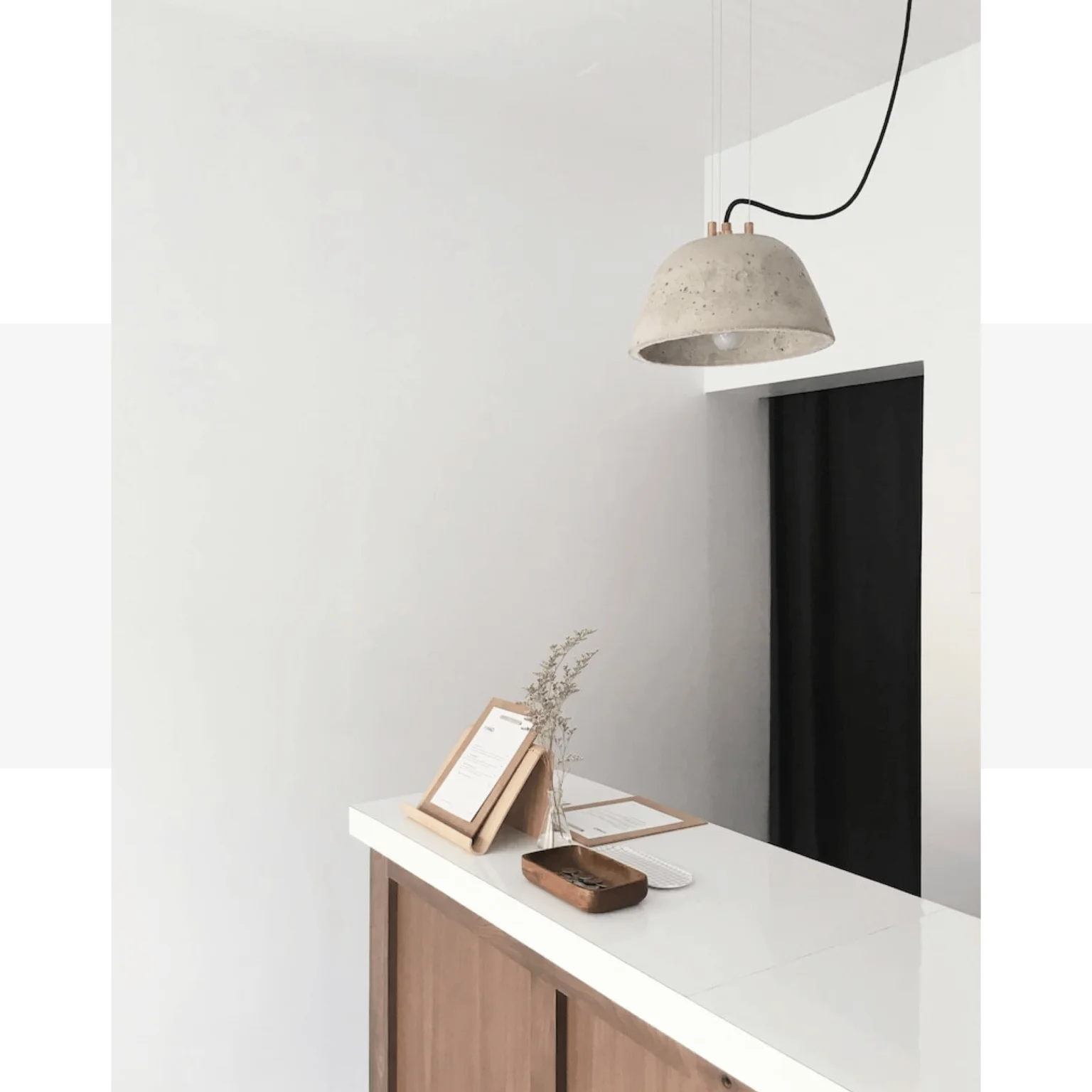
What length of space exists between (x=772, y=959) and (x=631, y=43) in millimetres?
2358

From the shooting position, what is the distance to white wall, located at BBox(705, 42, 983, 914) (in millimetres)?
2828

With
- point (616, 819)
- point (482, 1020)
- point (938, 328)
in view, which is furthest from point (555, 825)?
point (938, 328)

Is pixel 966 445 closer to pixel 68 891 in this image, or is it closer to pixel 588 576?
pixel 588 576

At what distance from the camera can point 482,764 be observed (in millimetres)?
2088

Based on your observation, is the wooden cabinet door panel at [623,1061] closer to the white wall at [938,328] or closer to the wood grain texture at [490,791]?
the wood grain texture at [490,791]

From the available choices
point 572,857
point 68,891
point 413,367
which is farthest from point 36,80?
point 572,857

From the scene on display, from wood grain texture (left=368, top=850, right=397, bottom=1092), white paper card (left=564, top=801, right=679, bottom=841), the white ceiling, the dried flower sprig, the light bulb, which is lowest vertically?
wood grain texture (left=368, top=850, right=397, bottom=1092)

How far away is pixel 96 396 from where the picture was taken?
8.32 feet

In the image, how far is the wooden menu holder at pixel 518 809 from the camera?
1950 millimetres

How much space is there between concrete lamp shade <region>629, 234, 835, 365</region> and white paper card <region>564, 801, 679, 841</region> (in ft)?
3.29

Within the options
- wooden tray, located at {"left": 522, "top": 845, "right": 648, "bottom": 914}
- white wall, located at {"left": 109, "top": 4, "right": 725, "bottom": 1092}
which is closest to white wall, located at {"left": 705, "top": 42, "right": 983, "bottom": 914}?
white wall, located at {"left": 109, "top": 4, "right": 725, "bottom": 1092}

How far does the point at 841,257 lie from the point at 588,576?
130 cm

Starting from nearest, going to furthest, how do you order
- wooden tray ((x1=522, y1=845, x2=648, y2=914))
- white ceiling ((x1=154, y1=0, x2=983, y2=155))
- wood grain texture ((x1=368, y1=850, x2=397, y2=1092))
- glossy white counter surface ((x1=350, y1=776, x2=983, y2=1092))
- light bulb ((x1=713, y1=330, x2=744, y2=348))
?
glossy white counter surface ((x1=350, y1=776, x2=983, y2=1092))
wooden tray ((x1=522, y1=845, x2=648, y2=914))
light bulb ((x1=713, y1=330, x2=744, y2=348))
wood grain texture ((x1=368, y1=850, x2=397, y2=1092))
white ceiling ((x1=154, y1=0, x2=983, y2=155))

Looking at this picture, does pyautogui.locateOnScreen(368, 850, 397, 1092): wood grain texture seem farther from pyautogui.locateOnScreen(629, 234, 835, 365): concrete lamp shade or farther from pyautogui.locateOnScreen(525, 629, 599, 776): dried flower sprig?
pyautogui.locateOnScreen(629, 234, 835, 365): concrete lamp shade
